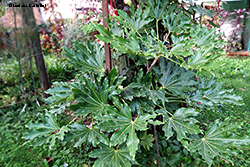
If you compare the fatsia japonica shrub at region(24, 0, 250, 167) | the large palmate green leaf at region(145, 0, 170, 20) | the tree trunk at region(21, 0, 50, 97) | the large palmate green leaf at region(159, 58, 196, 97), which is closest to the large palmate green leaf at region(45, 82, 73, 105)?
the fatsia japonica shrub at region(24, 0, 250, 167)

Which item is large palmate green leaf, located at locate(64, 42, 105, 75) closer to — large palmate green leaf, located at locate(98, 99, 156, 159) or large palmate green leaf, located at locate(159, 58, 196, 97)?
large palmate green leaf, located at locate(98, 99, 156, 159)

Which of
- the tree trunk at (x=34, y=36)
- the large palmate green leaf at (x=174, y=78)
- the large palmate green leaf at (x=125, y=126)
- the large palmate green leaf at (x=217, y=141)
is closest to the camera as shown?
the large palmate green leaf at (x=125, y=126)

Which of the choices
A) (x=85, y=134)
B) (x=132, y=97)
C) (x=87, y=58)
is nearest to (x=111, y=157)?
(x=85, y=134)

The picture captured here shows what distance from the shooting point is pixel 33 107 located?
2279 mm

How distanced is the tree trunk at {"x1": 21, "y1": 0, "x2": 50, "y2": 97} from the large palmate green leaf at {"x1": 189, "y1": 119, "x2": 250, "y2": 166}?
2151 millimetres

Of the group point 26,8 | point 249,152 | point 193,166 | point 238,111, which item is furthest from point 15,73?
point 238,111

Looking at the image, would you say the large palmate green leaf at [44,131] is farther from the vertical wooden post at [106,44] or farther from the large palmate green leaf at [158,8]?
the large palmate green leaf at [158,8]

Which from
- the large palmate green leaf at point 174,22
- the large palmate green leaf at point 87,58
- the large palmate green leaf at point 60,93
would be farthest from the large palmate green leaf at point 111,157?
the large palmate green leaf at point 174,22

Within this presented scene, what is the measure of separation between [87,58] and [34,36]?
1.57 m

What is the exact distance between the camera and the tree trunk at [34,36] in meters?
2.04

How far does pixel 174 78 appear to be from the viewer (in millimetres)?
1116

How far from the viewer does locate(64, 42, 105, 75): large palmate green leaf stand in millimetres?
1024

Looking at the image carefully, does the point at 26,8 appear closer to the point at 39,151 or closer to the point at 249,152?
the point at 39,151

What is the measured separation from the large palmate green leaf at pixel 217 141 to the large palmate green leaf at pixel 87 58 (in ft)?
2.46
